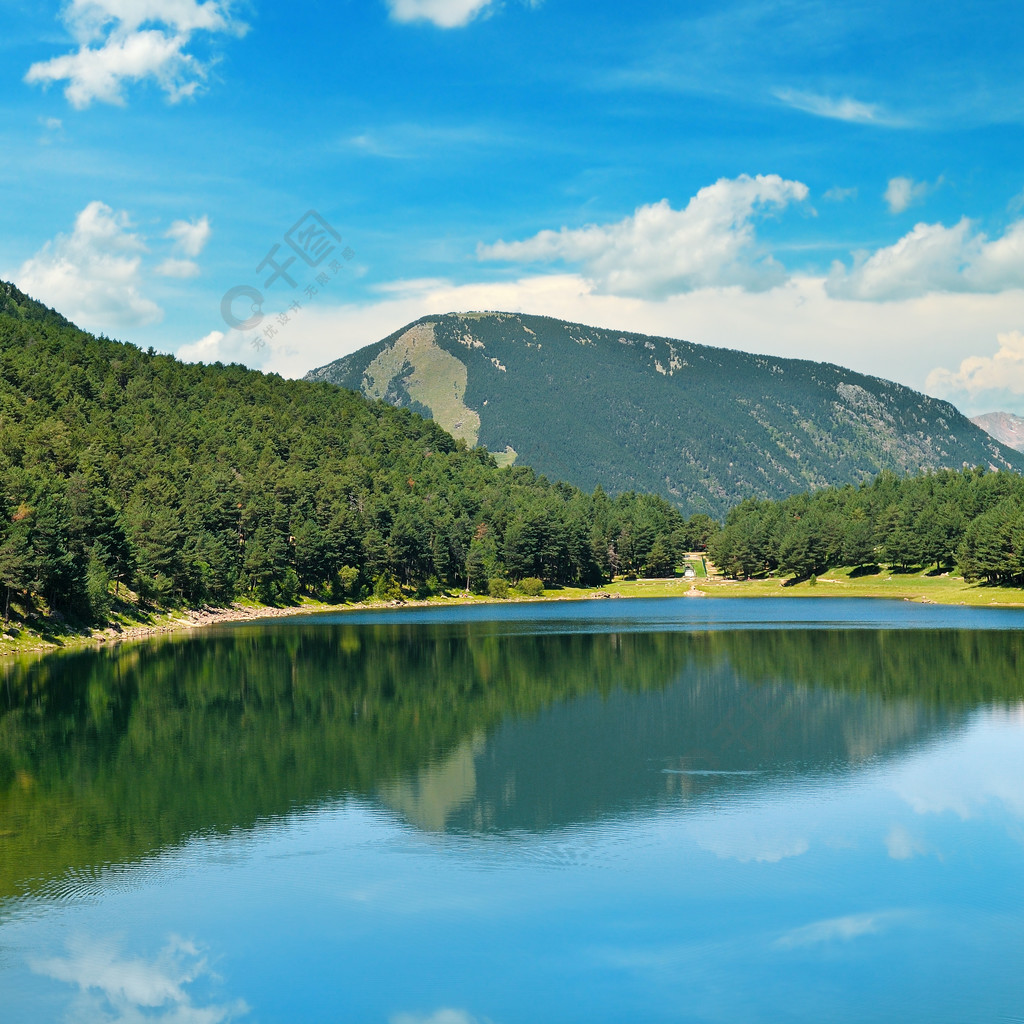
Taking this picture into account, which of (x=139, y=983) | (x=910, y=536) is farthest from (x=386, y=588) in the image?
(x=139, y=983)

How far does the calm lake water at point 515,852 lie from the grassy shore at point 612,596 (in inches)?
1105

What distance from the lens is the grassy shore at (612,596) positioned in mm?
88537

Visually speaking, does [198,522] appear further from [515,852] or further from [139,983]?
[139,983]

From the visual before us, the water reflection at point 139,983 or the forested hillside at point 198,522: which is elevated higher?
the forested hillside at point 198,522

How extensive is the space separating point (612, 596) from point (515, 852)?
155718 mm

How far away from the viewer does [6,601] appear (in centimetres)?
8375

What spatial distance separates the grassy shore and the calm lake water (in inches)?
1105

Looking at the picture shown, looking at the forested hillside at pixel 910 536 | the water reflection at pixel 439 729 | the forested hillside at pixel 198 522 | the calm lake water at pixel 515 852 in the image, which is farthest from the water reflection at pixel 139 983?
the forested hillside at pixel 910 536

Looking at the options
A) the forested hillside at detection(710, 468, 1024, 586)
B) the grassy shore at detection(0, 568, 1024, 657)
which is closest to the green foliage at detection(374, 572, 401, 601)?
the grassy shore at detection(0, 568, 1024, 657)

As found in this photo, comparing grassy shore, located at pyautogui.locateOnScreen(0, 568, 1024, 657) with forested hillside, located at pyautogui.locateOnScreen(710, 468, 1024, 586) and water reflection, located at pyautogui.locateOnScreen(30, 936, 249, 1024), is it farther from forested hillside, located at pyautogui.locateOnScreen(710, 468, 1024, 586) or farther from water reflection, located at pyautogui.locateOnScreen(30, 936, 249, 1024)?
water reflection, located at pyautogui.locateOnScreen(30, 936, 249, 1024)

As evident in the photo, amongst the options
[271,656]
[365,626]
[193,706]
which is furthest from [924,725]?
[365,626]

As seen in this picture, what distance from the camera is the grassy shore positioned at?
88.5 meters

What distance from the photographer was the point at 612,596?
183 meters

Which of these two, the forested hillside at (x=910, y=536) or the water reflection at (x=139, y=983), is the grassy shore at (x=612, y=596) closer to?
the forested hillside at (x=910, y=536)
